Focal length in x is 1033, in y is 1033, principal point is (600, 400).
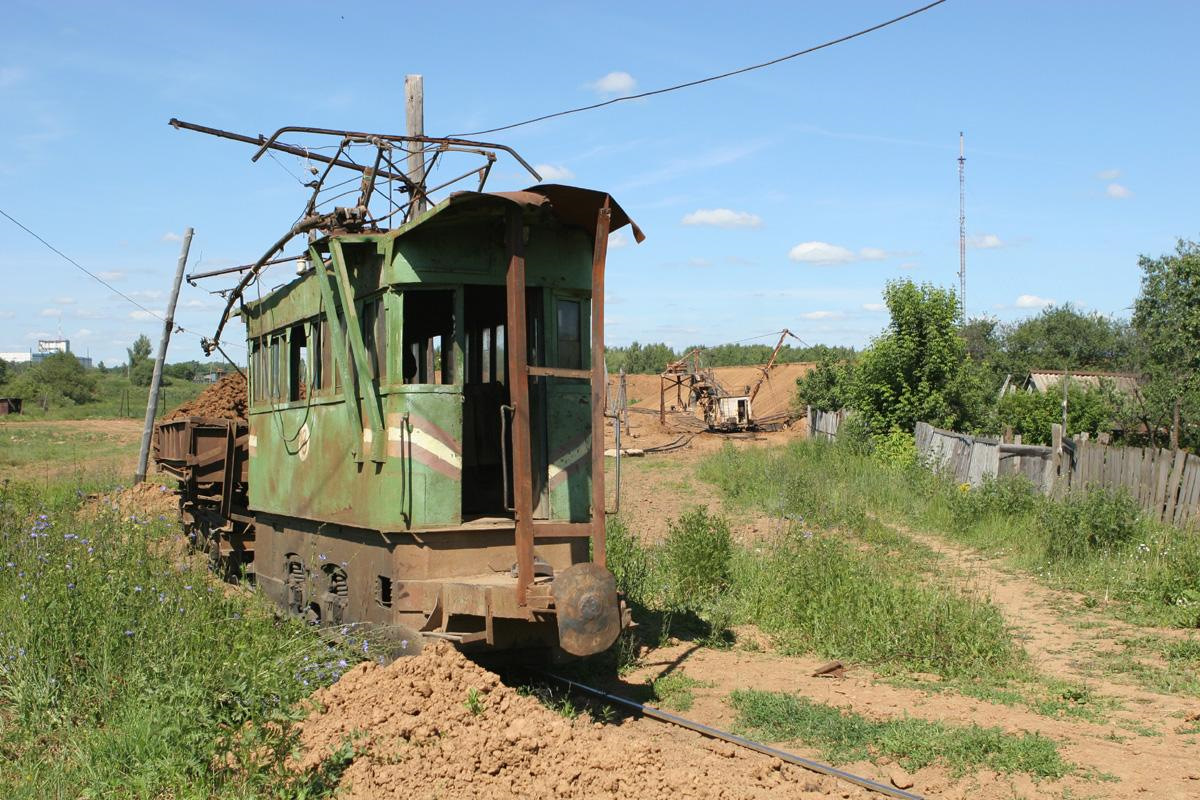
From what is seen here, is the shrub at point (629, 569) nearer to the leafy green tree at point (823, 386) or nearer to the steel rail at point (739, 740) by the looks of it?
the steel rail at point (739, 740)

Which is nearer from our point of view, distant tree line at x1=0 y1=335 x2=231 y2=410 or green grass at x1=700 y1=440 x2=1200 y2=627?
green grass at x1=700 y1=440 x2=1200 y2=627

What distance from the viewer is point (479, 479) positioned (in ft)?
29.2

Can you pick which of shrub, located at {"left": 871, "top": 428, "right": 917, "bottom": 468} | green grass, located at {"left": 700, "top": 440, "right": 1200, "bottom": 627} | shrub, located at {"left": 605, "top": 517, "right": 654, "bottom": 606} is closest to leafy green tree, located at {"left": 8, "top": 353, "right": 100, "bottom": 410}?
shrub, located at {"left": 871, "top": 428, "right": 917, "bottom": 468}

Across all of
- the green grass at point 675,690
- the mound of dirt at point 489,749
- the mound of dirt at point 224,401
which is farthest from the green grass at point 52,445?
the mound of dirt at point 489,749

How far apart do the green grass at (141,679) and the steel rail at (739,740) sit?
1871 millimetres

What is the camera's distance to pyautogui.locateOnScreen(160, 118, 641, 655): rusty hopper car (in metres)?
6.97

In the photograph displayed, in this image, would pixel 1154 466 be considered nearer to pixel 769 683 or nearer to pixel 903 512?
pixel 903 512

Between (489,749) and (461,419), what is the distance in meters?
2.46

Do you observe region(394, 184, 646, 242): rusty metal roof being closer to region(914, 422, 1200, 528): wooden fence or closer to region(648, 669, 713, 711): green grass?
region(648, 669, 713, 711): green grass

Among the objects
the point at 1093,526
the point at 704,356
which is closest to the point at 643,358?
the point at 704,356

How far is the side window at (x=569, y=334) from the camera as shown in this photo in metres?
8.16

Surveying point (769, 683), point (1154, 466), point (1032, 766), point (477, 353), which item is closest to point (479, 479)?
point (477, 353)

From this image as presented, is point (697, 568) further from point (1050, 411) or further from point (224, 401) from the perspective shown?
point (1050, 411)

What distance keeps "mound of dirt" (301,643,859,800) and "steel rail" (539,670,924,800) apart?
8cm
